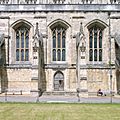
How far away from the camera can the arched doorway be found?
4000cm

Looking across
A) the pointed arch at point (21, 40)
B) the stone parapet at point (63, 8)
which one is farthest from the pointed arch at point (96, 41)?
the pointed arch at point (21, 40)

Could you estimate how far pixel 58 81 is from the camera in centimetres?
4019

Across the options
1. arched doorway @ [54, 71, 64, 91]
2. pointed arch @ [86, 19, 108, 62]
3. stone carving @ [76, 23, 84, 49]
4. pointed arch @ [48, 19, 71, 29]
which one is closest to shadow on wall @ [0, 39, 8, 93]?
arched doorway @ [54, 71, 64, 91]

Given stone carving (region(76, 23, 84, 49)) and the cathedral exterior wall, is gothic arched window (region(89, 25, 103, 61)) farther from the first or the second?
stone carving (region(76, 23, 84, 49))

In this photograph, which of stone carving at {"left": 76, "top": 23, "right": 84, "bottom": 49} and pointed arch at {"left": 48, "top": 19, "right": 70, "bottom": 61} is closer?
stone carving at {"left": 76, "top": 23, "right": 84, "bottom": 49}

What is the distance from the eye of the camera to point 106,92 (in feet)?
129

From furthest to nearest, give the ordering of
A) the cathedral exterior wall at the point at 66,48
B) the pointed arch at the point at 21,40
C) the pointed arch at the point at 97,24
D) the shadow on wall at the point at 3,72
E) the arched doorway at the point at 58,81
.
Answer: the pointed arch at the point at 21,40
the arched doorway at the point at 58,81
the pointed arch at the point at 97,24
the cathedral exterior wall at the point at 66,48
the shadow on wall at the point at 3,72

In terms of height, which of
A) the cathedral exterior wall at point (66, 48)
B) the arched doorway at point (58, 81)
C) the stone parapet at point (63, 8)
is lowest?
the arched doorway at point (58, 81)

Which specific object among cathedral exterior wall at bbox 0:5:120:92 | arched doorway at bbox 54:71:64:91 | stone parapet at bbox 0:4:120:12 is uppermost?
stone parapet at bbox 0:4:120:12

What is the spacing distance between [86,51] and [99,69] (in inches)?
95.4

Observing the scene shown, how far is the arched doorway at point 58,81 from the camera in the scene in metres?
40.0

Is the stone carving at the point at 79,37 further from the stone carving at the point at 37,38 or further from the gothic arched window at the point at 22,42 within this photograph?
the gothic arched window at the point at 22,42

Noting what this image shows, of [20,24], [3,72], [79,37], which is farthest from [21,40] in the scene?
[79,37]

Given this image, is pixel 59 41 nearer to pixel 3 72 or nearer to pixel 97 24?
pixel 97 24
